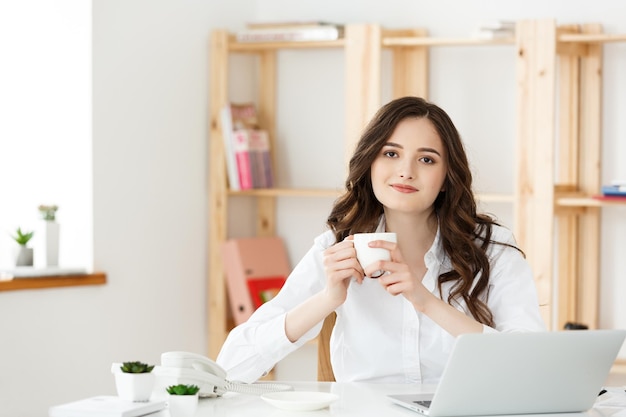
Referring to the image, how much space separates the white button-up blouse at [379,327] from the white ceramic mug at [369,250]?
31cm

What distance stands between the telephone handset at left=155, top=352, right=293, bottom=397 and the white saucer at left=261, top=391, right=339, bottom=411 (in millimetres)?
93

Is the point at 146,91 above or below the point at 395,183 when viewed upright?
above

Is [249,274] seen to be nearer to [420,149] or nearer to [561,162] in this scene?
[561,162]

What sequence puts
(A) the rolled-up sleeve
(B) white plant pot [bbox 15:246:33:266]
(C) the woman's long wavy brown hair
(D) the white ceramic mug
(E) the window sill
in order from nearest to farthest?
(D) the white ceramic mug → (A) the rolled-up sleeve → (C) the woman's long wavy brown hair → (E) the window sill → (B) white plant pot [bbox 15:246:33:266]

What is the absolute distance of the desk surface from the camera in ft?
5.47

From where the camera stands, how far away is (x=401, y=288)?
6.48 ft

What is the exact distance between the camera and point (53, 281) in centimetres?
352

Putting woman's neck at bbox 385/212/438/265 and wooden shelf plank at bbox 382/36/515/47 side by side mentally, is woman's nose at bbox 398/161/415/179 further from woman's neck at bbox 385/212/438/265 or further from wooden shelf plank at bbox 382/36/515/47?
wooden shelf plank at bbox 382/36/515/47

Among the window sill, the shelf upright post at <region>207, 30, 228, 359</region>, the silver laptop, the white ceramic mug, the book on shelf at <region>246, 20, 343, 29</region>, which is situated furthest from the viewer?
the shelf upright post at <region>207, 30, 228, 359</region>

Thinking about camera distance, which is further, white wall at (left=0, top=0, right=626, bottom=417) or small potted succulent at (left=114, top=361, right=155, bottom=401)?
white wall at (left=0, top=0, right=626, bottom=417)

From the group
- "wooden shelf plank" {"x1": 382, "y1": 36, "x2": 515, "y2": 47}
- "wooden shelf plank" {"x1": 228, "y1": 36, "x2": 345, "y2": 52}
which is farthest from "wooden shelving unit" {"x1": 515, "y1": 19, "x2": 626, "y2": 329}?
"wooden shelf plank" {"x1": 228, "y1": 36, "x2": 345, "y2": 52}

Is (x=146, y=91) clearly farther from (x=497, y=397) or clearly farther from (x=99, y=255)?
(x=497, y=397)

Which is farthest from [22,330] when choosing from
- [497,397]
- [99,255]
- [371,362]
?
[497,397]

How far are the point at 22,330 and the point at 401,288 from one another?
1.86 meters
